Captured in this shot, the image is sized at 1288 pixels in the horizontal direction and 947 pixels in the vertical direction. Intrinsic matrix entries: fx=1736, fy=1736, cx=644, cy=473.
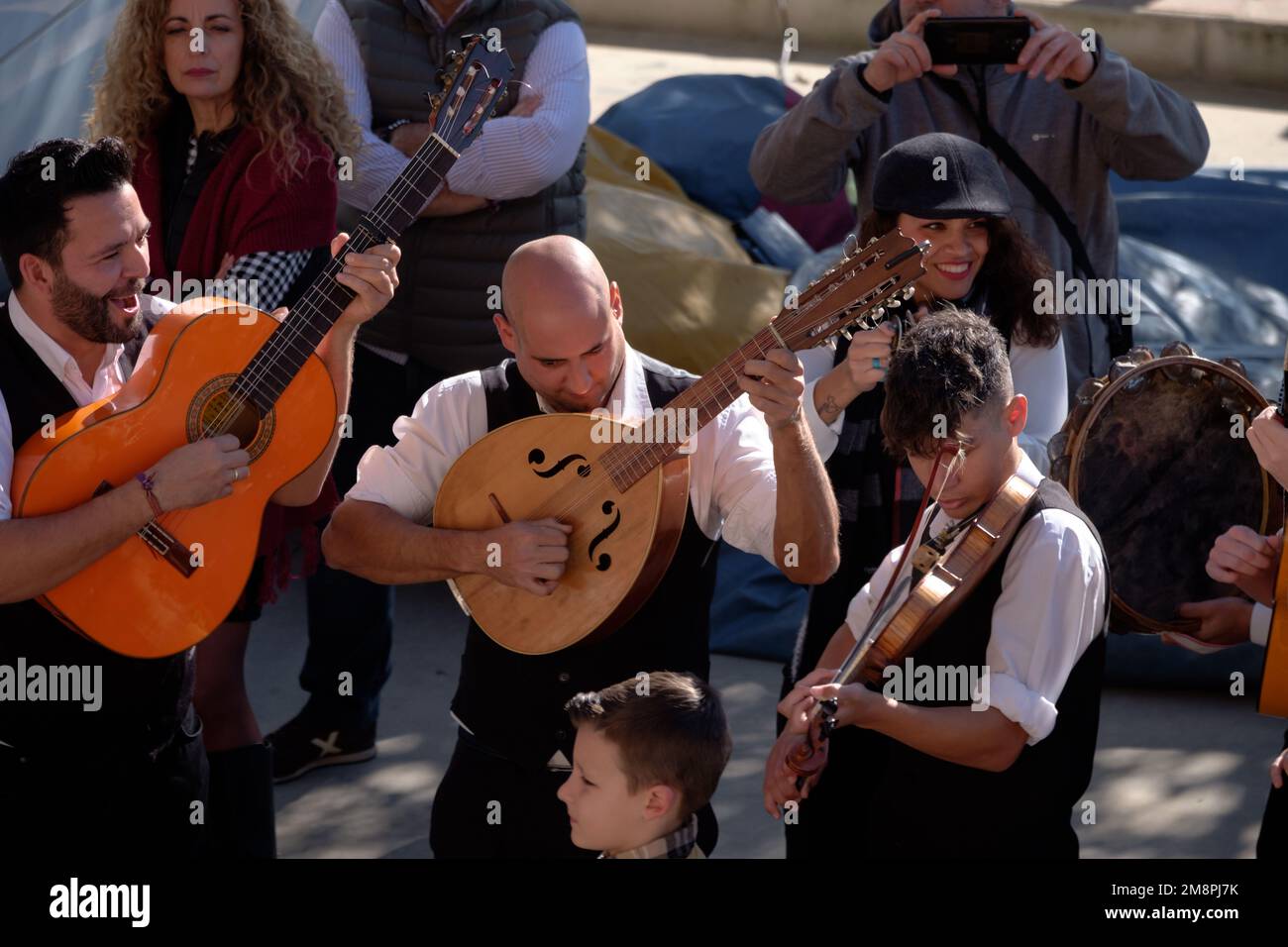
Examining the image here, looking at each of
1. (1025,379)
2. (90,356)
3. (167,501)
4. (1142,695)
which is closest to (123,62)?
(90,356)

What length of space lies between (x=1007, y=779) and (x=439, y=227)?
2.34m

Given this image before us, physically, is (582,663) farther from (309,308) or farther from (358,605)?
(358,605)

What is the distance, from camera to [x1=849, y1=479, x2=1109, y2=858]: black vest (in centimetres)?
273

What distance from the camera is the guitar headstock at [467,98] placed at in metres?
3.11

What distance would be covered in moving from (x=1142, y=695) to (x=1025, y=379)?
1.81 meters

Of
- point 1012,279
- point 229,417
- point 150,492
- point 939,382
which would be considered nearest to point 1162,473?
point 1012,279

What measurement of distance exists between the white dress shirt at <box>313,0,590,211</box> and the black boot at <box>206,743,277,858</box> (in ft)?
4.92

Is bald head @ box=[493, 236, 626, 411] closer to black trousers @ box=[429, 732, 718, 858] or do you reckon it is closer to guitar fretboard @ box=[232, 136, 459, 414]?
guitar fretboard @ box=[232, 136, 459, 414]

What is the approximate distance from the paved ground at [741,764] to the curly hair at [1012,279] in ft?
Answer: 4.70

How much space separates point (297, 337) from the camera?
10.4 ft

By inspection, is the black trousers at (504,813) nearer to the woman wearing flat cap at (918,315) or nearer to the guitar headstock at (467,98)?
the woman wearing flat cap at (918,315)

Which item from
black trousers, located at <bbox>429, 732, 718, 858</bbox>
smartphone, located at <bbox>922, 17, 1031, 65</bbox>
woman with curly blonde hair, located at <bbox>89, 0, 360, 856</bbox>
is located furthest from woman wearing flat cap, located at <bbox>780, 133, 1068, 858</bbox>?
woman with curly blonde hair, located at <bbox>89, 0, 360, 856</bbox>

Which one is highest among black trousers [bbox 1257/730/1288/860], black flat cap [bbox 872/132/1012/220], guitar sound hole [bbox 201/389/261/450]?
black flat cap [bbox 872/132/1012/220]

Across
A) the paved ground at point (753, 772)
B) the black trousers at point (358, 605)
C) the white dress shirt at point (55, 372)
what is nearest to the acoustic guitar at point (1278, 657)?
the paved ground at point (753, 772)
